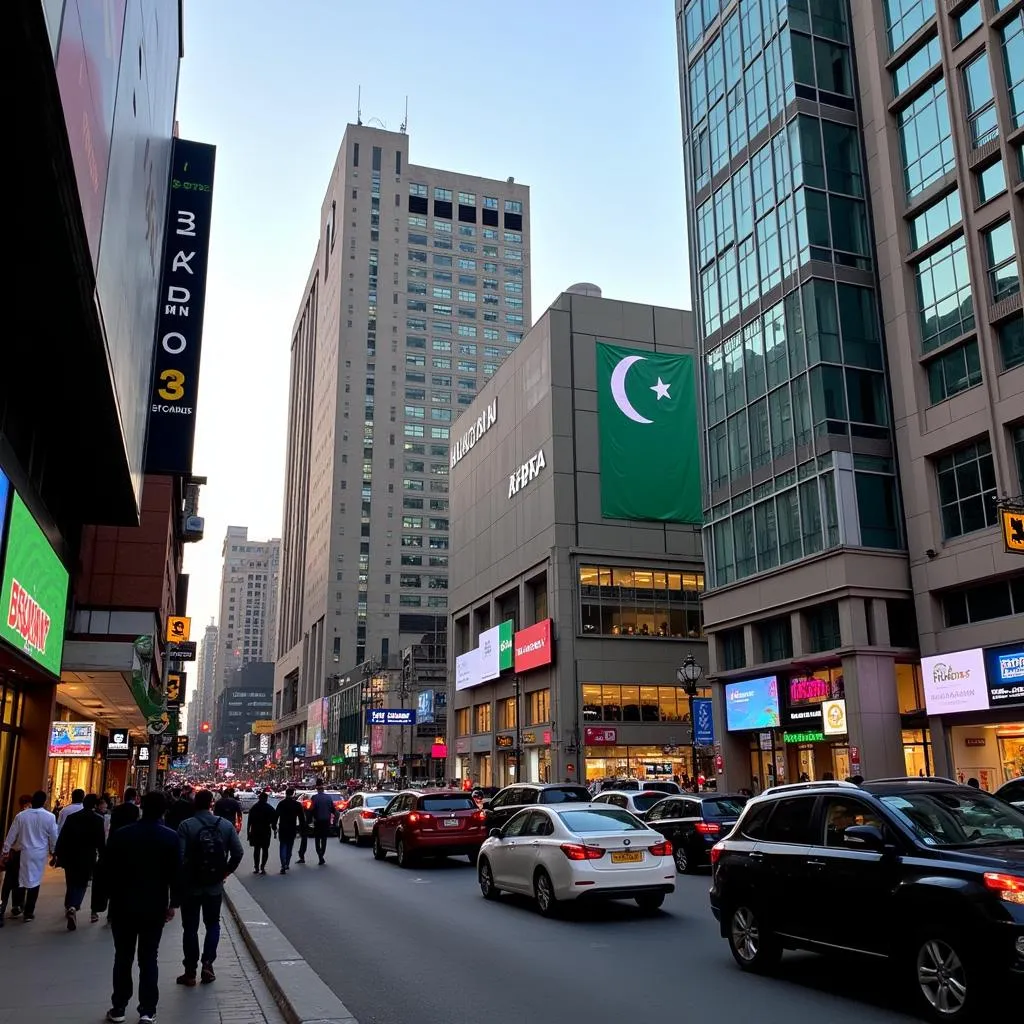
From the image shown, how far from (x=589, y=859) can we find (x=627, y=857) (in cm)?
58

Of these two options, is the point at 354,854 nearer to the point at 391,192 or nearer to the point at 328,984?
the point at 328,984

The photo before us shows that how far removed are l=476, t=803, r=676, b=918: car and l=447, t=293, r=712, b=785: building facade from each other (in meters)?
42.9

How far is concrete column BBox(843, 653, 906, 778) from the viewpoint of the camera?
114 feet

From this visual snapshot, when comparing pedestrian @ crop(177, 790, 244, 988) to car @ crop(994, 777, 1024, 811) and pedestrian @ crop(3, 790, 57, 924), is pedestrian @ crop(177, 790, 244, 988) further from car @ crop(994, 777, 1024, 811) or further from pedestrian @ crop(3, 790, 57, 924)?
car @ crop(994, 777, 1024, 811)

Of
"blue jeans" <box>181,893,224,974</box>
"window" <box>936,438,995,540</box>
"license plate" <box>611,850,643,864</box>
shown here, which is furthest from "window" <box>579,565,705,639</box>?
"blue jeans" <box>181,893,224,974</box>

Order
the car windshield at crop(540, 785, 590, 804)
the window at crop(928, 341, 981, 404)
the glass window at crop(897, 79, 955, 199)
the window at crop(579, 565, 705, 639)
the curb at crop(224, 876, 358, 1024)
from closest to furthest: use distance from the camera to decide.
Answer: the curb at crop(224, 876, 358, 1024) → the car windshield at crop(540, 785, 590, 804) → the window at crop(928, 341, 981, 404) → the glass window at crop(897, 79, 955, 199) → the window at crop(579, 565, 705, 639)

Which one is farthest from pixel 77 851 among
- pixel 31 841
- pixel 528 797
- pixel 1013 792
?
pixel 1013 792

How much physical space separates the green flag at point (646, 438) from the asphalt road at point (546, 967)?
154 feet

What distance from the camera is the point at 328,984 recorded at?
970cm

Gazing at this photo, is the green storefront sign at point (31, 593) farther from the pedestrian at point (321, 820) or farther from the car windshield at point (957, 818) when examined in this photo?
the car windshield at point (957, 818)

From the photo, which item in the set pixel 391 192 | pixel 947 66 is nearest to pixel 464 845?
pixel 947 66

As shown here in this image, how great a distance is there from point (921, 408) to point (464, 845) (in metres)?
24.4

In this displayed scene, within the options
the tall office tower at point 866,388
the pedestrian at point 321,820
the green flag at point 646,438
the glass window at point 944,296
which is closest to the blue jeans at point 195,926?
the pedestrian at point 321,820

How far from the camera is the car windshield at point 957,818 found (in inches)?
321
